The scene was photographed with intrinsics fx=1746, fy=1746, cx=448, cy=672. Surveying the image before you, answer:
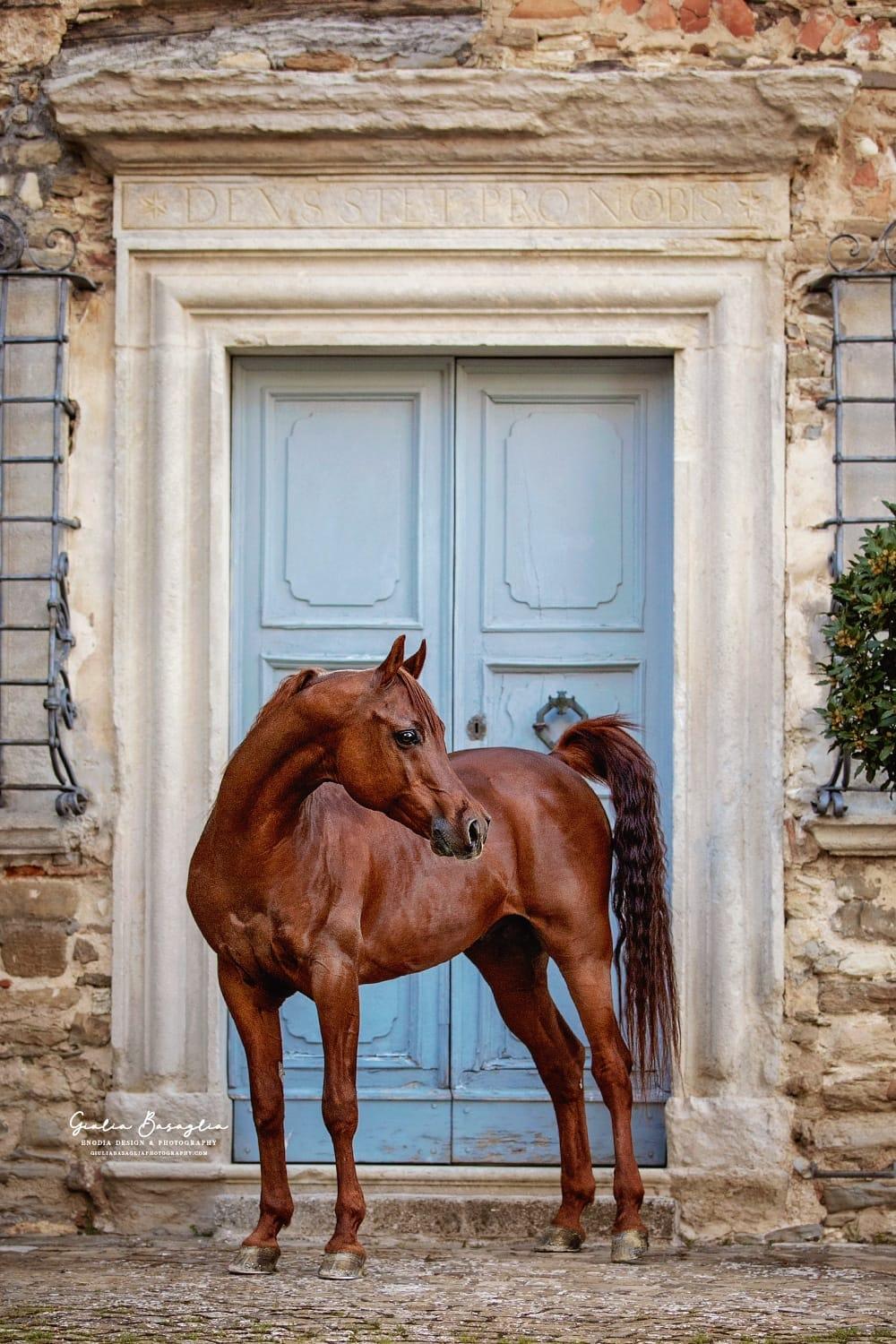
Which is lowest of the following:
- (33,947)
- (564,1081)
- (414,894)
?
(564,1081)

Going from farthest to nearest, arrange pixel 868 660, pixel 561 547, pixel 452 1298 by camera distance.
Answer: pixel 561 547 → pixel 868 660 → pixel 452 1298

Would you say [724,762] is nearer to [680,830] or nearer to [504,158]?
[680,830]

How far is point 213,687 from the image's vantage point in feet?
19.1

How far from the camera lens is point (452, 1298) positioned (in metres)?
4.43

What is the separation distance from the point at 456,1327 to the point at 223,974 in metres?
1.09

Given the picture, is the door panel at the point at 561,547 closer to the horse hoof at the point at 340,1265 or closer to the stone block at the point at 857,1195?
the stone block at the point at 857,1195

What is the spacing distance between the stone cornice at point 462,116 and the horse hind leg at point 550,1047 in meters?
2.62

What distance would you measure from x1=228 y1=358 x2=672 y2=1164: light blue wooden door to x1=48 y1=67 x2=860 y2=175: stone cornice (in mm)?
714

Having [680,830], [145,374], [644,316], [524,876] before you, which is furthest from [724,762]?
[145,374]

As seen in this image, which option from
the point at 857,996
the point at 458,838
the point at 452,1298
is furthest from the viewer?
the point at 857,996

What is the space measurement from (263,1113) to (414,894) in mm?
706

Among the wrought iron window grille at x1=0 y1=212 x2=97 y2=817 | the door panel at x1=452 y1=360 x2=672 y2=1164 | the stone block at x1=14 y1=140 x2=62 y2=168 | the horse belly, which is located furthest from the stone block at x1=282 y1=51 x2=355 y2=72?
the horse belly

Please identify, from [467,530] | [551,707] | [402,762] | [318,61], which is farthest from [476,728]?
[318,61]

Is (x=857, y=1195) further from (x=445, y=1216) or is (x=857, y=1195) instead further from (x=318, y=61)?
(x=318, y=61)
